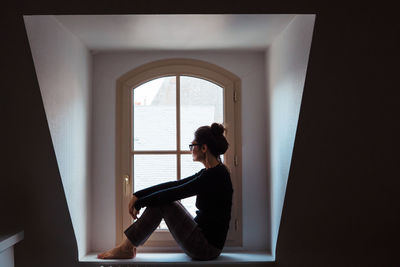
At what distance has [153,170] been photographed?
10.8 feet

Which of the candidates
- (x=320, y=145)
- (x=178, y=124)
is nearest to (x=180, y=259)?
(x=178, y=124)

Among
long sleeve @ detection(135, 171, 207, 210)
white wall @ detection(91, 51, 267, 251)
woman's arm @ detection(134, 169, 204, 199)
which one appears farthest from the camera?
white wall @ detection(91, 51, 267, 251)

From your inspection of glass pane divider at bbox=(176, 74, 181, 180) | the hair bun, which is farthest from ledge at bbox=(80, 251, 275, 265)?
the hair bun

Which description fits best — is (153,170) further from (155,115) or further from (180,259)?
(180,259)

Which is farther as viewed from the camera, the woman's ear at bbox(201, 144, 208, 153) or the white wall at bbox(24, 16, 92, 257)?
the woman's ear at bbox(201, 144, 208, 153)

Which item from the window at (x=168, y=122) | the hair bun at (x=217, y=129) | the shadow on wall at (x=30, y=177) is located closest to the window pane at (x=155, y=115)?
the window at (x=168, y=122)

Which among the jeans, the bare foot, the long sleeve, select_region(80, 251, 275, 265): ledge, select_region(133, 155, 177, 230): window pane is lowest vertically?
select_region(80, 251, 275, 265): ledge

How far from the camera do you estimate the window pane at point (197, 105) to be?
3293 mm

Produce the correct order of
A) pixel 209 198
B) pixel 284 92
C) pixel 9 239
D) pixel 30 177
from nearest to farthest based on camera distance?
pixel 9 239 < pixel 30 177 < pixel 284 92 < pixel 209 198

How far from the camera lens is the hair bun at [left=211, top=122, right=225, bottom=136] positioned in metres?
2.99

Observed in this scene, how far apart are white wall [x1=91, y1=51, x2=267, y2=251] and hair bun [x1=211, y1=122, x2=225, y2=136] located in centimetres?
32

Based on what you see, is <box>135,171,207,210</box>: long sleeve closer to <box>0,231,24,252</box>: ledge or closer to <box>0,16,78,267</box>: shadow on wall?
<box>0,16,78,267</box>: shadow on wall

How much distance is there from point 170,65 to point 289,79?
0.96 meters

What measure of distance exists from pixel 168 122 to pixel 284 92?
35.5 inches
